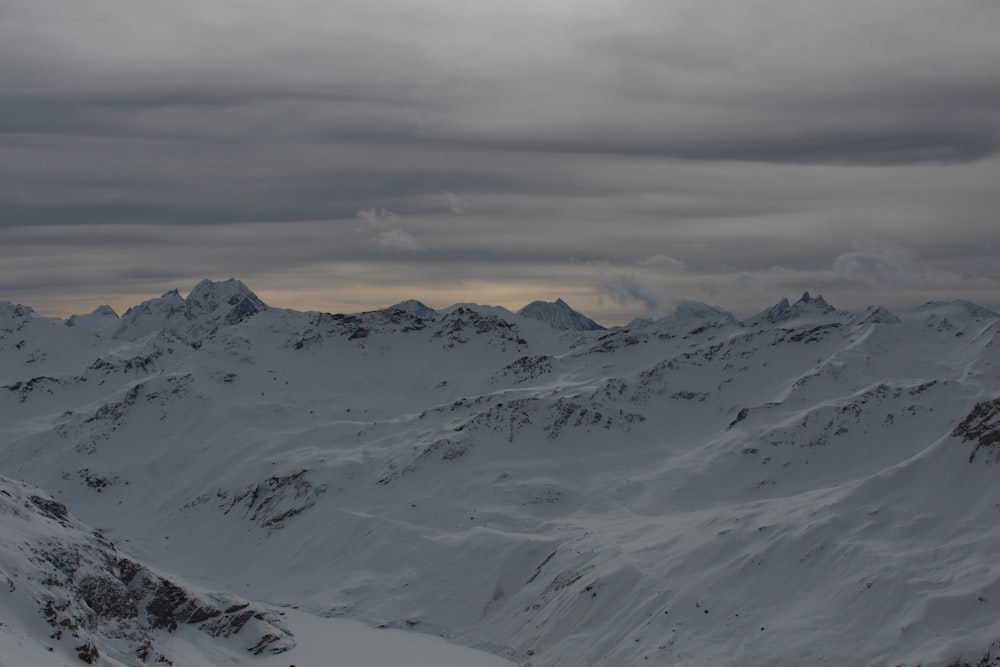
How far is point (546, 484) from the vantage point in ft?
349

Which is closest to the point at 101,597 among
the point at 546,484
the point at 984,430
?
the point at 546,484

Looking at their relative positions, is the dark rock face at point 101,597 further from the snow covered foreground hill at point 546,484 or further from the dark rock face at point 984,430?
the dark rock face at point 984,430

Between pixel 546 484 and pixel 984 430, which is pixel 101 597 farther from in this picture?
pixel 984 430

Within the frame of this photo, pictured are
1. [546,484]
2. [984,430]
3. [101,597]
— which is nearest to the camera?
[101,597]

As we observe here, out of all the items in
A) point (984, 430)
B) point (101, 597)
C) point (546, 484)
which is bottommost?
point (546, 484)

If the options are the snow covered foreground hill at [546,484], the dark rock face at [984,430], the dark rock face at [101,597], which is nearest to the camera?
the dark rock face at [101,597]

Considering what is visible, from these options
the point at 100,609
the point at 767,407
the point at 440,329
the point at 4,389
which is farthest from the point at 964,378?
the point at 4,389

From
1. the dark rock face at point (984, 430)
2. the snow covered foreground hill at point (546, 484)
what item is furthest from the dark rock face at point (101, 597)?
the dark rock face at point (984, 430)

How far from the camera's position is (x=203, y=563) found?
108438 millimetres

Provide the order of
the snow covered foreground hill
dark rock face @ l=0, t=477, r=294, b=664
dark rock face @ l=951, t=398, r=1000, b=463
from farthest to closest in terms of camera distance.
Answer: dark rock face @ l=951, t=398, r=1000, b=463
the snow covered foreground hill
dark rock face @ l=0, t=477, r=294, b=664

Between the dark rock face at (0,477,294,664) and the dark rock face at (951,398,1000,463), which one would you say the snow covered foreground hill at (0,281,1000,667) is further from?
Result: the dark rock face at (0,477,294,664)

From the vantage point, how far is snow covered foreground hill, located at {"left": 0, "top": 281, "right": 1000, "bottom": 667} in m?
62.1

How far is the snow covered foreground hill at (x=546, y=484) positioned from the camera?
62.1m

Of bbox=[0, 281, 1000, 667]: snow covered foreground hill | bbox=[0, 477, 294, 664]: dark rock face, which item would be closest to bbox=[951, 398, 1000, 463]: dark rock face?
bbox=[0, 281, 1000, 667]: snow covered foreground hill
